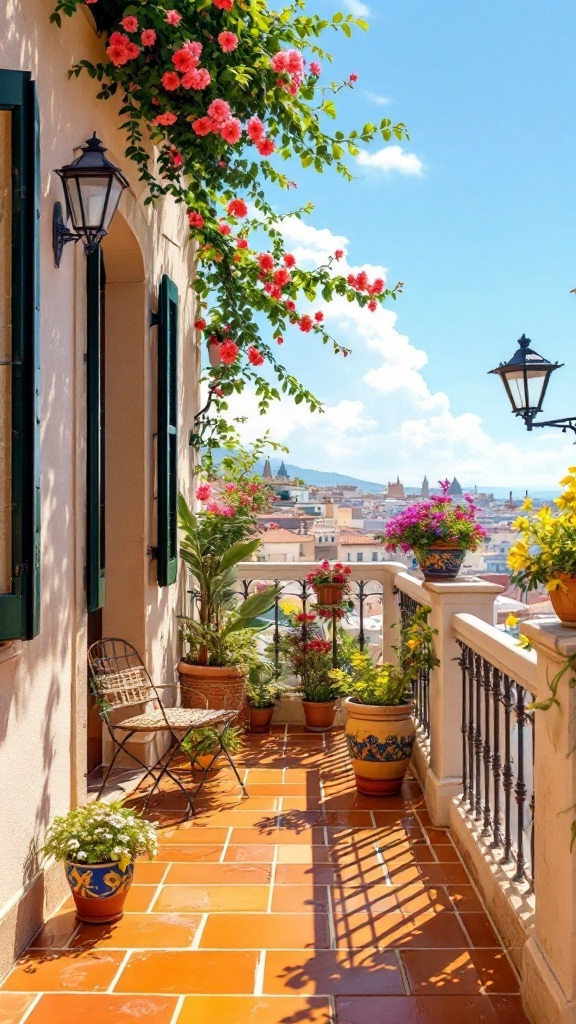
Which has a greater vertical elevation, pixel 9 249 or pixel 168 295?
pixel 168 295

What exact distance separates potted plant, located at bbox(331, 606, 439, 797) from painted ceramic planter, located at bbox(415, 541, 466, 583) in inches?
9.6

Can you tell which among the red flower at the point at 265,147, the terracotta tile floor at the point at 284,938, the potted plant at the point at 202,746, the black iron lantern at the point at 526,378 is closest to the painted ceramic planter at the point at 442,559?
the terracotta tile floor at the point at 284,938

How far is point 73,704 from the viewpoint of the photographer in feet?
11.7

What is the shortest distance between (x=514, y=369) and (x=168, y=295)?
8.98ft

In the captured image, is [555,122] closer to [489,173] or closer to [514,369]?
[489,173]

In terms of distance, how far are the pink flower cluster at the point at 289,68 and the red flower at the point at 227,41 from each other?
0.27 metres

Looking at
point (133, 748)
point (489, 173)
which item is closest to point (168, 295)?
point (133, 748)

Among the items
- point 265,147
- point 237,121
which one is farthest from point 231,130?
point 265,147

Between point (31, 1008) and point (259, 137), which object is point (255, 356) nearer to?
point (259, 137)

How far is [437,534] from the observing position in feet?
14.3

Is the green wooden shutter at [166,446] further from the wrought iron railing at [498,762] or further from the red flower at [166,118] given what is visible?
the wrought iron railing at [498,762]

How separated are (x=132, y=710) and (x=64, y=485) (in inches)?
76.4

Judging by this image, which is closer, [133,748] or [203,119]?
[203,119]

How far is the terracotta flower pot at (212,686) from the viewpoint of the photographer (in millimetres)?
5473
